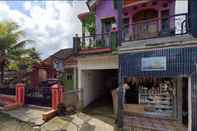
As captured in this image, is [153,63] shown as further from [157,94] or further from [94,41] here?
[94,41]

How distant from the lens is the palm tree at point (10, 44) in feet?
53.5

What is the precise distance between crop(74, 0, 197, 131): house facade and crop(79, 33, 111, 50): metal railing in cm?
5

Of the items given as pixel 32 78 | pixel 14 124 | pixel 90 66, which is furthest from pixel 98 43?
pixel 32 78

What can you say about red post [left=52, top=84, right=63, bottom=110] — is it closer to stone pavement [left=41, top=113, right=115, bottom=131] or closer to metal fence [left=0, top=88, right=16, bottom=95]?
stone pavement [left=41, top=113, right=115, bottom=131]

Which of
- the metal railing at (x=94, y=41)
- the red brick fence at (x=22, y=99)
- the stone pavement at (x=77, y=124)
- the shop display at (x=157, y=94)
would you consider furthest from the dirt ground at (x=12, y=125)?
the shop display at (x=157, y=94)

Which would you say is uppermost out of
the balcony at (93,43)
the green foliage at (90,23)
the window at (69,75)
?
the green foliage at (90,23)

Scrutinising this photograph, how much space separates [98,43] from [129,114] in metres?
4.09

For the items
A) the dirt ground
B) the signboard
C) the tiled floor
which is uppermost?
the signboard

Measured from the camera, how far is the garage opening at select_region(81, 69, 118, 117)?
41.3ft

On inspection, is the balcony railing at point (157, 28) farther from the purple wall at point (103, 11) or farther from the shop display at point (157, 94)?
the shop display at point (157, 94)

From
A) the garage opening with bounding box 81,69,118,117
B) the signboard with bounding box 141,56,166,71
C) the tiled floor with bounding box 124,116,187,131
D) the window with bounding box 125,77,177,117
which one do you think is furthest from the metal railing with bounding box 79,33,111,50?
the tiled floor with bounding box 124,116,187,131

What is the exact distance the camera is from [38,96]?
1389 cm

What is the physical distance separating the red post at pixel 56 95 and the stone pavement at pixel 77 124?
0.98 metres

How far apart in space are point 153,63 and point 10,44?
12.1m
